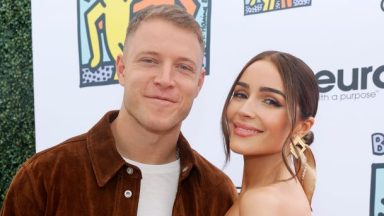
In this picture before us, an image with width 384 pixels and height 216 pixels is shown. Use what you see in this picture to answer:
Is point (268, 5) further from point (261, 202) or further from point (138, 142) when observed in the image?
point (261, 202)

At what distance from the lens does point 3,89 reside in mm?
4801

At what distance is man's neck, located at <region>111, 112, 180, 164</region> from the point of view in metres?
1.74

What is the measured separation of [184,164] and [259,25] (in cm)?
138

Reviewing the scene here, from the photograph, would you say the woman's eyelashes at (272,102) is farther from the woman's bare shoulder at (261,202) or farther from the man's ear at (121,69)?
the man's ear at (121,69)

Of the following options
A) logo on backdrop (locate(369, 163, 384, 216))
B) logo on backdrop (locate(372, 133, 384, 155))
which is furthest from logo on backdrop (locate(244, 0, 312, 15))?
logo on backdrop (locate(369, 163, 384, 216))

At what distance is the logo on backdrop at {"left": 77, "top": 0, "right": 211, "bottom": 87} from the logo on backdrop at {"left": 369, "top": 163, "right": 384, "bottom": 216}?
1645 mm

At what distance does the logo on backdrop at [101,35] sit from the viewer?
3.42 m

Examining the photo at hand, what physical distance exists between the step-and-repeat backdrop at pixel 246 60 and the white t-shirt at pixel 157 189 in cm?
121

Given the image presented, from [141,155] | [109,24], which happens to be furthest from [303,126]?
[109,24]

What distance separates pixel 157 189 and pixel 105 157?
0.65 ft

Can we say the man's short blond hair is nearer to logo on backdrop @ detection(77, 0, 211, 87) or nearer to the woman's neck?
the woman's neck

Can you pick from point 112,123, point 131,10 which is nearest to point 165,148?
point 112,123

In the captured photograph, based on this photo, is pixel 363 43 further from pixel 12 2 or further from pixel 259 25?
pixel 12 2

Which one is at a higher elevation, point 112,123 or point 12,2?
point 12,2
